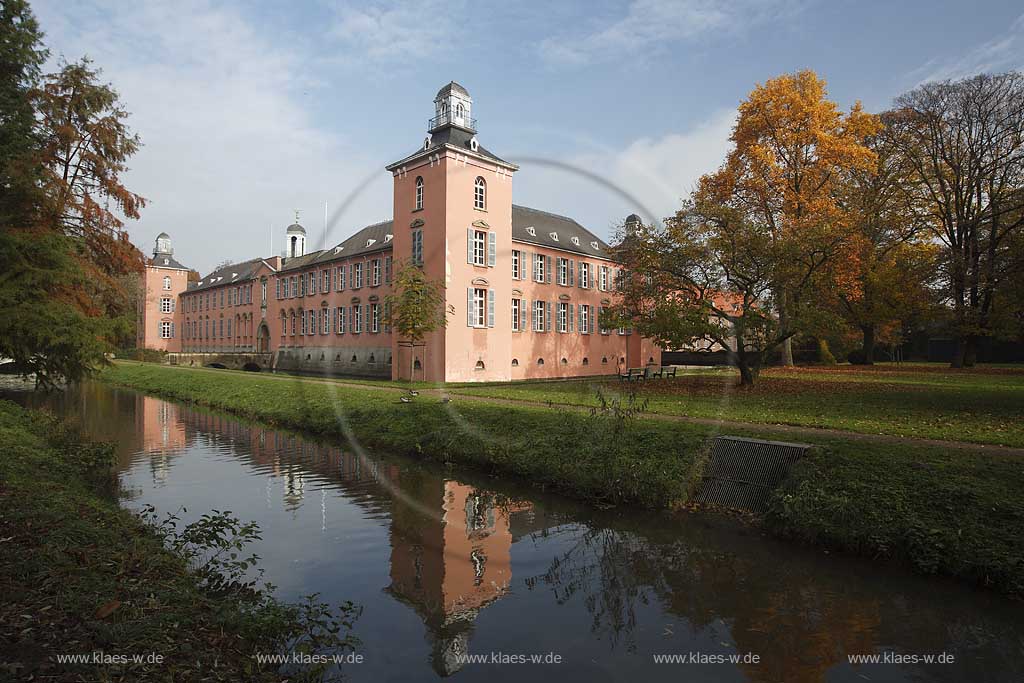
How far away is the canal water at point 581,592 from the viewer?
20.4ft

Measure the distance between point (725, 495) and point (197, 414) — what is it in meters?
22.7

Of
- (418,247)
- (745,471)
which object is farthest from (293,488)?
(418,247)

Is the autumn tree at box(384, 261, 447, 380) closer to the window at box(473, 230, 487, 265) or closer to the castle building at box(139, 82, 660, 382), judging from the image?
the castle building at box(139, 82, 660, 382)

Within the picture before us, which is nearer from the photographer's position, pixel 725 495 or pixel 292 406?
pixel 725 495

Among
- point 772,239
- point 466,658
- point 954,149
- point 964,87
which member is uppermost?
point 964,87

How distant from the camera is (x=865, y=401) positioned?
18734 mm

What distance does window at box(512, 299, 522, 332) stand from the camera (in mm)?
38969

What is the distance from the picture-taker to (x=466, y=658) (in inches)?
248

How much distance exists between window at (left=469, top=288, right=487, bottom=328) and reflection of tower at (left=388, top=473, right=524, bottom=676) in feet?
71.2

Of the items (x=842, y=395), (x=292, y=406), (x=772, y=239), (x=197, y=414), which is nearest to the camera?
(x=842, y=395)

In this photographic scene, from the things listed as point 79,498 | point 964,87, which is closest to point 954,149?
point 964,87

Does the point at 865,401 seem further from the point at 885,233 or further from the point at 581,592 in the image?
the point at 885,233

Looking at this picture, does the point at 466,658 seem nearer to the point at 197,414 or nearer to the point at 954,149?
the point at 197,414

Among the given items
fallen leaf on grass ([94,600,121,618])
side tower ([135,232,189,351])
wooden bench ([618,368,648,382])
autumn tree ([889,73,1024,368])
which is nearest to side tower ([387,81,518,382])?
wooden bench ([618,368,648,382])
